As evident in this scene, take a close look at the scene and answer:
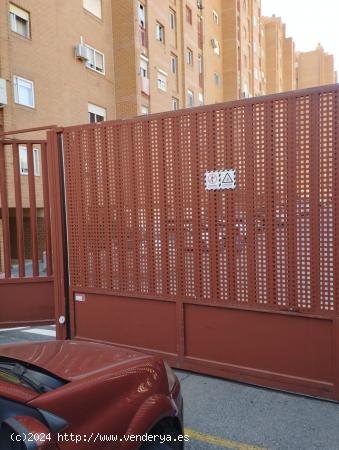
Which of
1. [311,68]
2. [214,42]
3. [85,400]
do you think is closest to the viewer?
[85,400]

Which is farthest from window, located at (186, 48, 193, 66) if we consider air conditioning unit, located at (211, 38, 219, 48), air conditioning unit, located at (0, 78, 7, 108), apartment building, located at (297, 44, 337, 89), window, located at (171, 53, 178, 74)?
apartment building, located at (297, 44, 337, 89)

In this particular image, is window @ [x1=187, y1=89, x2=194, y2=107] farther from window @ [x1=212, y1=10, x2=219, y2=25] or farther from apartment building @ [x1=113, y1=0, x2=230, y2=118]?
window @ [x1=212, y1=10, x2=219, y2=25]

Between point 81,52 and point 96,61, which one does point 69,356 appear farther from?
point 96,61

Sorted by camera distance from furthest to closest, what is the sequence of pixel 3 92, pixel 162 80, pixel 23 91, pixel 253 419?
pixel 162 80
pixel 23 91
pixel 3 92
pixel 253 419

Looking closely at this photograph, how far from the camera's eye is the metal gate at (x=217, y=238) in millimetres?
3521

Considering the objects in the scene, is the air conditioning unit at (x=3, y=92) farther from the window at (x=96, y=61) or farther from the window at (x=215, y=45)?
the window at (x=215, y=45)

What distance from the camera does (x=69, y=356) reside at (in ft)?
8.01

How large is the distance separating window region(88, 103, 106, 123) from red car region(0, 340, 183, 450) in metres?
16.9

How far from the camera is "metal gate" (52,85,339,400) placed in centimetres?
352

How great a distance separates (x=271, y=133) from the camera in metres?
3.63

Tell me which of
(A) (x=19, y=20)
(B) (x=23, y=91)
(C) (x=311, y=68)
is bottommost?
(B) (x=23, y=91)

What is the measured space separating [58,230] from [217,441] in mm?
2949

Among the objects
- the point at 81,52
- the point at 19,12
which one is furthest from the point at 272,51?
the point at 19,12

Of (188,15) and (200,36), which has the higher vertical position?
(188,15)
